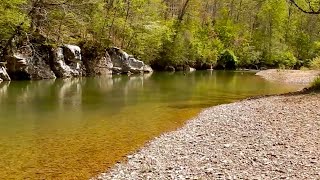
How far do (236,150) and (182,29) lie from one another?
2360 inches

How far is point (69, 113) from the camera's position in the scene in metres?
20.2

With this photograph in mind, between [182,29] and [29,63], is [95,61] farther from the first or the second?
[182,29]

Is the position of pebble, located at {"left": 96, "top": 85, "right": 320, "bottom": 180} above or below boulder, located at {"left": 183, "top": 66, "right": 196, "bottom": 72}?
below

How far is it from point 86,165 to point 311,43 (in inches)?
3239

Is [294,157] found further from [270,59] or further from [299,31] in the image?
[299,31]

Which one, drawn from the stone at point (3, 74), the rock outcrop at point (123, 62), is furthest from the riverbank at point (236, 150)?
the rock outcrop at point (123, 62)

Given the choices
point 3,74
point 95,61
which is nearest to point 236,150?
point 3,74

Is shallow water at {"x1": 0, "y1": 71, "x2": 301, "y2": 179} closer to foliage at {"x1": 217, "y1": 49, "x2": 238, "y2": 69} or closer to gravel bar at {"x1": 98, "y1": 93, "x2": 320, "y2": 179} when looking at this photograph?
gravel bar at {"x1": 98, "y1": 93, "x2": 320, "y2": 179}

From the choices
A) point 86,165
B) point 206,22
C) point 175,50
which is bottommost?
point 86,165

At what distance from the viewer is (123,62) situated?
56.5 m

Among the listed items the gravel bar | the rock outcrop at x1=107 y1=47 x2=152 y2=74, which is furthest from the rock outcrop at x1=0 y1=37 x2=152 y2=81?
the gravel bar

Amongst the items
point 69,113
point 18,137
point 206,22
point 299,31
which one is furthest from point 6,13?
point 299,31

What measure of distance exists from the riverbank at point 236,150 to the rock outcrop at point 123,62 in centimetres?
3840

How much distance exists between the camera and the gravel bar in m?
9.77
